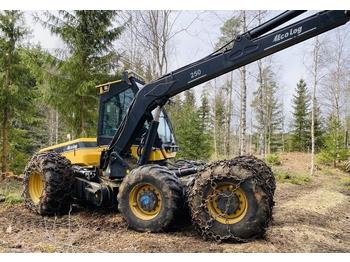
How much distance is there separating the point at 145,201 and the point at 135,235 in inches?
21.1

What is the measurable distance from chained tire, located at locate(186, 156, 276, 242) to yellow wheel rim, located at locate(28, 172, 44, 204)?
3.72m

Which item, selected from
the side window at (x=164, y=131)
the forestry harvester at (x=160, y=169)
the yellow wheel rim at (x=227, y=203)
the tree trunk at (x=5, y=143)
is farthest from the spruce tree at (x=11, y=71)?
the yellow wheel rim at (x=227, y=203)

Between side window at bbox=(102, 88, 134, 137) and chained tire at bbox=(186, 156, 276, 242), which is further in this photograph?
side window at bbox=(102, 88, 134, 137)

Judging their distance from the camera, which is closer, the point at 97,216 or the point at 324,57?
the point at 97,216

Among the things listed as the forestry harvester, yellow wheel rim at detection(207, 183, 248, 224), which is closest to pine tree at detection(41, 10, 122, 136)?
the forestry harvester

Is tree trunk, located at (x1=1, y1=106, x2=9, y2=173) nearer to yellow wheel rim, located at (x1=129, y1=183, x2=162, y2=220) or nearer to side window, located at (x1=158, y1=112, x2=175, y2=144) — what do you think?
side window, located at (x1=158, y1=112, x2=175, y2=144)

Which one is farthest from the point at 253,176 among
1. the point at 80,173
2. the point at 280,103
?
the point at 280,103

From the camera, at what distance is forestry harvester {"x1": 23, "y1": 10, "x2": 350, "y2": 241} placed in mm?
4801

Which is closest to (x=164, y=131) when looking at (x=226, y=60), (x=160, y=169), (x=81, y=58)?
(x=160, y=169)

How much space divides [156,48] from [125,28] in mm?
2579

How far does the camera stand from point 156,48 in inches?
616

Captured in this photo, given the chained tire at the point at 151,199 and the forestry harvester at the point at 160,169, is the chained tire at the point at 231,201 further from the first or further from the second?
the chained tire at the point at 151,199

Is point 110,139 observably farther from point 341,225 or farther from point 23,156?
point 23,156

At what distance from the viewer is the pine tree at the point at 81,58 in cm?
1264
